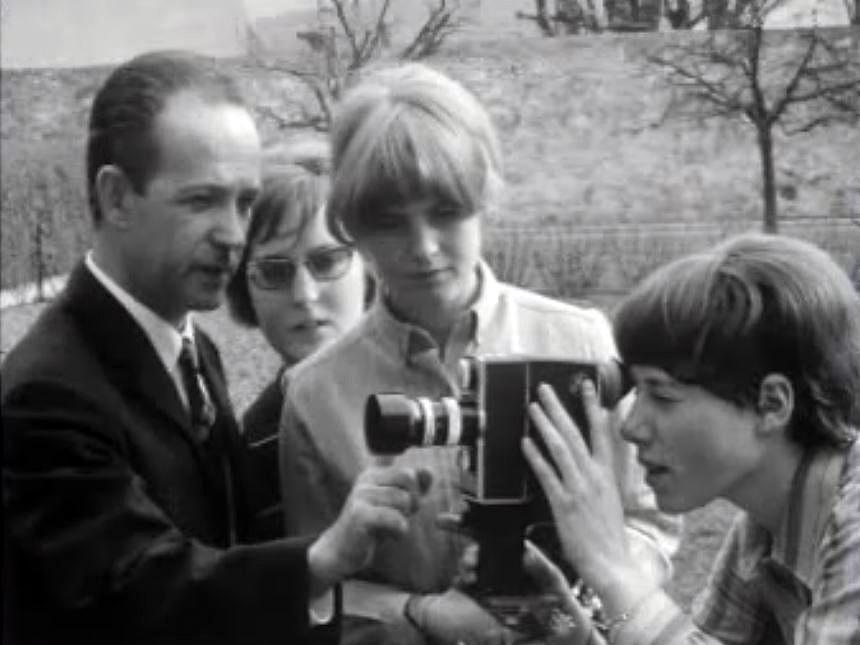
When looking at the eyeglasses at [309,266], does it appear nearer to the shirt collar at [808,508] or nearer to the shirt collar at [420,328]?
the shirt collar at [420,328]

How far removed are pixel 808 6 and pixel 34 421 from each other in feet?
3.31

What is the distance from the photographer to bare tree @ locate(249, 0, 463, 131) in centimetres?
150

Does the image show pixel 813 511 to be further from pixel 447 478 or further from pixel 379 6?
pixel 379 6

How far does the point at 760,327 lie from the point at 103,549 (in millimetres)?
532

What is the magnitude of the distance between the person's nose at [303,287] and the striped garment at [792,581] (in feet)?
1.56

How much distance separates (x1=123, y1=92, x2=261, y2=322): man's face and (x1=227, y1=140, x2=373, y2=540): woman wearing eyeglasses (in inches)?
10.0

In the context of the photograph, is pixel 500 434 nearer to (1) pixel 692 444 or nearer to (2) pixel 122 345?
(1) pixel 692 444

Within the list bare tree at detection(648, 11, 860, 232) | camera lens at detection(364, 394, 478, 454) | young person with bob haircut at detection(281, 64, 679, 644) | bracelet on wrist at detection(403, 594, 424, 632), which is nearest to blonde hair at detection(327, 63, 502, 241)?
young person with bob haircut at detection(281, 64, 679, 644)

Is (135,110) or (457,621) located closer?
(135,110)

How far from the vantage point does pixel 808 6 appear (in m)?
1.52

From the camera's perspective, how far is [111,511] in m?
0.95

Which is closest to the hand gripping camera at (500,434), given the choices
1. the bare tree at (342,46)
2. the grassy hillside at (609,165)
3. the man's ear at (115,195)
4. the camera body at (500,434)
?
the camera body at (500,434)

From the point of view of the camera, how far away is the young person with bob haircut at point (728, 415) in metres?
1.05

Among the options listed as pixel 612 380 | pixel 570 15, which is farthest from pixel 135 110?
pixel 570 15
